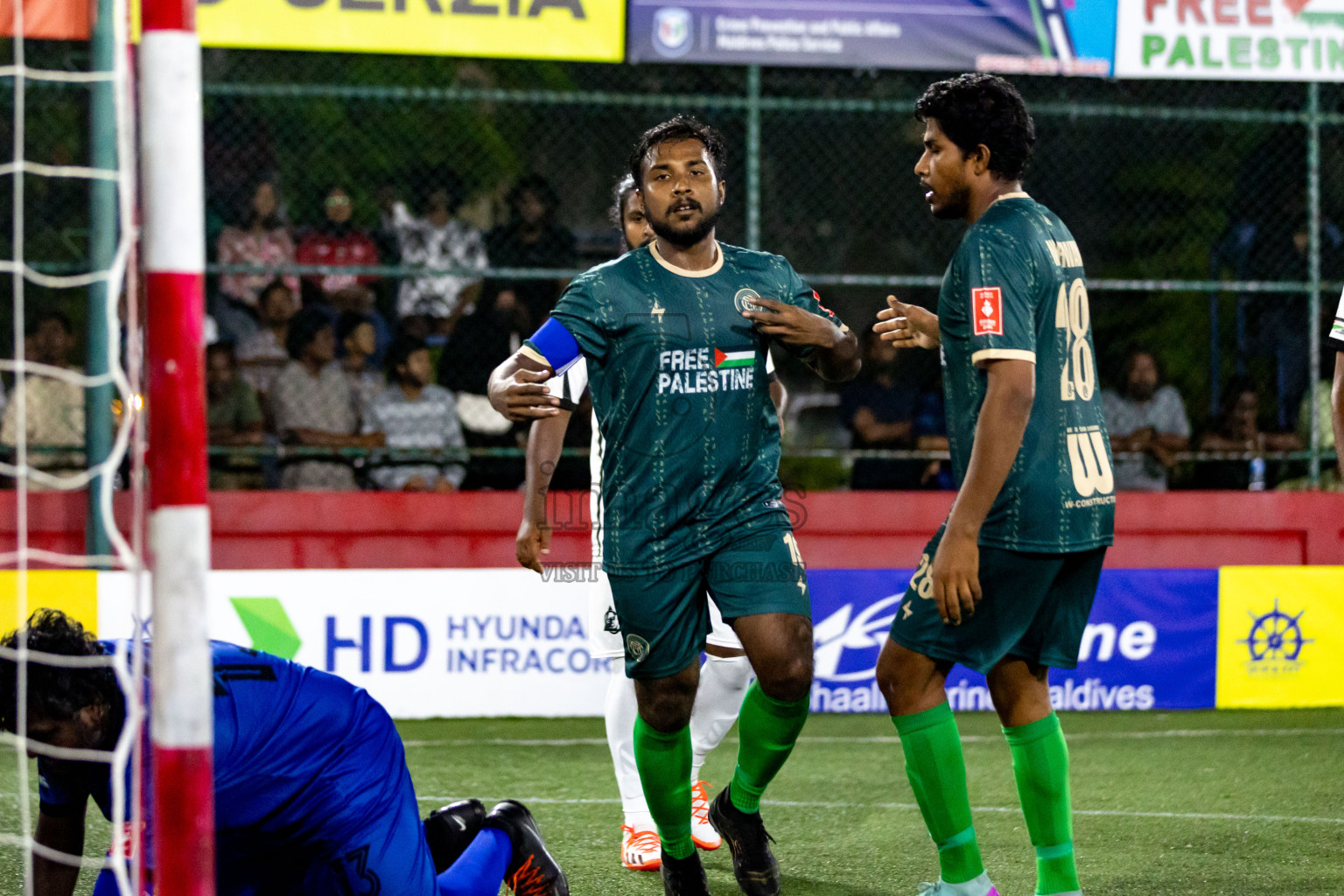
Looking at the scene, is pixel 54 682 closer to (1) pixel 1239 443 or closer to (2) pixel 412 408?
(2) pixel 412 408

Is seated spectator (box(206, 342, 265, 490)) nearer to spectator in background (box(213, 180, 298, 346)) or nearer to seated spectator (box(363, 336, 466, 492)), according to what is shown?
spectator in background (box(213, 180, 298, 346))

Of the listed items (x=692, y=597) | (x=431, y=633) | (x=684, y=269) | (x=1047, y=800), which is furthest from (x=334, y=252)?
(x=1047, y=800)

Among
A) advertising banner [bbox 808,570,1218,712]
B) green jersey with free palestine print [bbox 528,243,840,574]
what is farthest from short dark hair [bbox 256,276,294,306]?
green jersey with free palestine print [bbox 528,243,840,574]

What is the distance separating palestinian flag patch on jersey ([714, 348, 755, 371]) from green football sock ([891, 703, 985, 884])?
917 millimetres

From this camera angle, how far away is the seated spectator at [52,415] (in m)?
7.67

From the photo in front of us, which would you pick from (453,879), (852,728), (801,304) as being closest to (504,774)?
(852,728)

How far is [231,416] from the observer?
795 centimetres

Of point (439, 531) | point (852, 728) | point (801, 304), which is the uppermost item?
point (801, 304)

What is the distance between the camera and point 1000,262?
312 centimetres

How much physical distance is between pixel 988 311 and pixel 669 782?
4.55 ft

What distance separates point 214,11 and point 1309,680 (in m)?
6.46

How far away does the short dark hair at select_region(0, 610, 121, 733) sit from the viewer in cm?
272

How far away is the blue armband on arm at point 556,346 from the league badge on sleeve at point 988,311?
0.97 metres

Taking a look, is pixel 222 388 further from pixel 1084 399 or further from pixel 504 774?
pixel 1084 399
